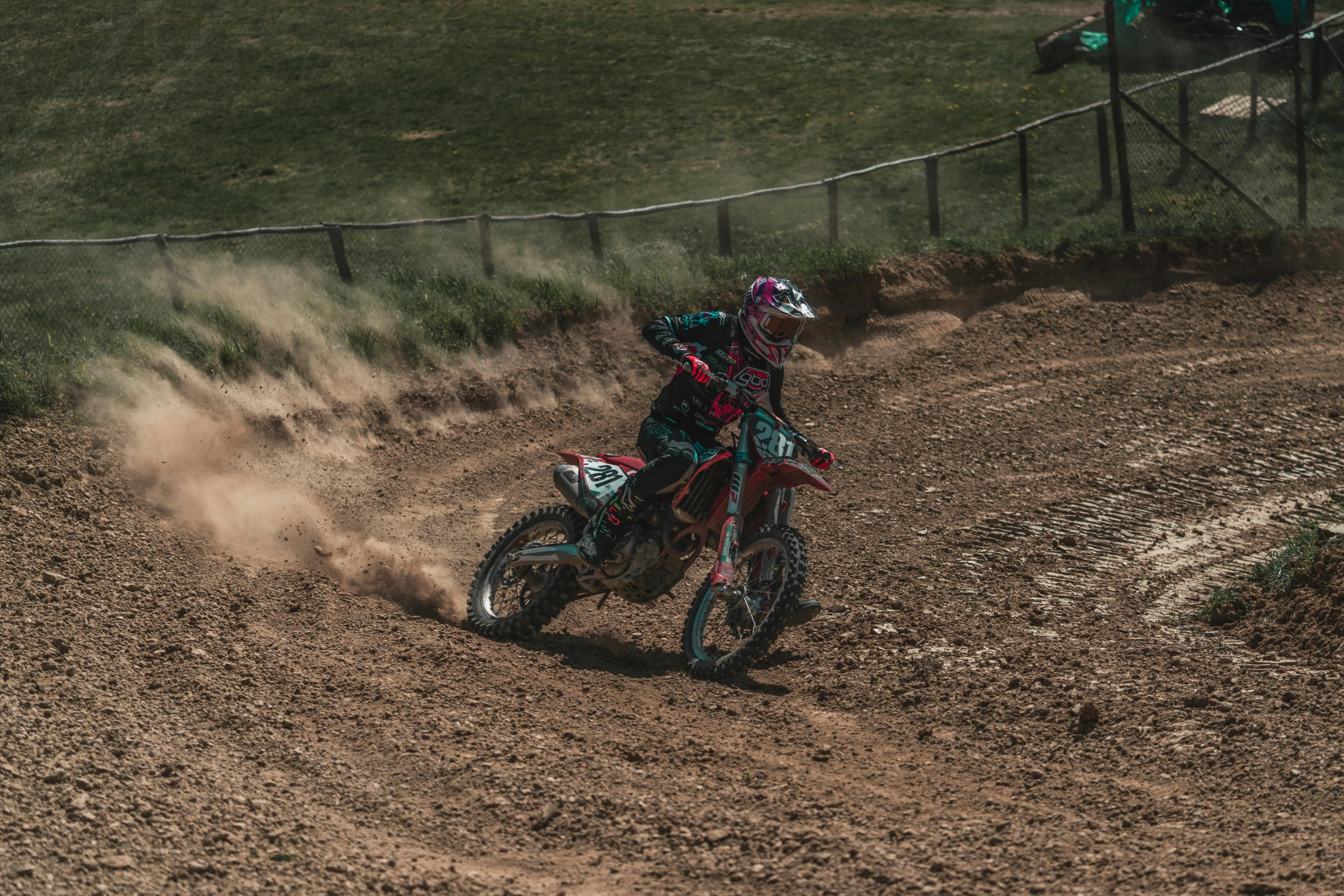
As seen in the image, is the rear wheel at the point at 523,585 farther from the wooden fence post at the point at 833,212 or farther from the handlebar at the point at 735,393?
the wooden fence post at the point at 833,212

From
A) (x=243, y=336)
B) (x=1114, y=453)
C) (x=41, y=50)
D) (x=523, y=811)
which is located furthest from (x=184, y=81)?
(x=523, y=811)

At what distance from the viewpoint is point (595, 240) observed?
49.2 ft

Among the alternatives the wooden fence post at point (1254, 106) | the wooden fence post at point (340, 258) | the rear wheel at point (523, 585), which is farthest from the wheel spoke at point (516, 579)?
the wooden fence post at point (1254, 106)

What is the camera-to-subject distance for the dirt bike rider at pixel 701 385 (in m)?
6.71

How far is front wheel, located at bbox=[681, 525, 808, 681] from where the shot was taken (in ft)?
20.6

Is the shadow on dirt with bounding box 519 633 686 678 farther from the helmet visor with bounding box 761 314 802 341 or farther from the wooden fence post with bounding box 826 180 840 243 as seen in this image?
the wooden fence post with bounding box 826 180 840 243

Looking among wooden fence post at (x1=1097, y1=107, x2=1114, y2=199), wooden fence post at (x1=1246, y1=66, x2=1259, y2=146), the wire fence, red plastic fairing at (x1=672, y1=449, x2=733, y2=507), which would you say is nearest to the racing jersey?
red plastic fairing at (x1=672, y1=449, x2=733, y2=507)

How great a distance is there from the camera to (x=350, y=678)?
616 cm

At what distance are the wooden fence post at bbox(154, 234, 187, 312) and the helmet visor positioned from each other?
8340 millimetres

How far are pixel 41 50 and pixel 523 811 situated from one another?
33.0 metres

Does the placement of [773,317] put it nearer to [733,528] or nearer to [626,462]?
[733,528]

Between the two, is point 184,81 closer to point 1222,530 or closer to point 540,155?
point 540,155

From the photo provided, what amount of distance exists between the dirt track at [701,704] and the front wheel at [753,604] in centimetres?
17

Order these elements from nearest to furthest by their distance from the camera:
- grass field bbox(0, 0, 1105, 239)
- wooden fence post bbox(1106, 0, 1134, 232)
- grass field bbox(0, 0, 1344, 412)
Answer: grass field bbox(0, 0, 1344, 412), wooden fence post bbox(1106, 0, 1134, 232), grass field bbox(0, 0, 1105, 239)
